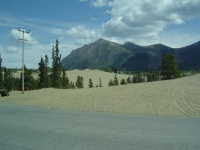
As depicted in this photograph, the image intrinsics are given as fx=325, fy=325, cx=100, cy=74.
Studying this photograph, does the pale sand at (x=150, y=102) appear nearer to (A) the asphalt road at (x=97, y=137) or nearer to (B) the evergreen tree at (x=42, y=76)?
(A) the asphalt road at (x=97, y=137)

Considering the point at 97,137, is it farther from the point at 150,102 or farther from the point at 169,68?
the point at 169,68

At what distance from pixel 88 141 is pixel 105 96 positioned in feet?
70.0

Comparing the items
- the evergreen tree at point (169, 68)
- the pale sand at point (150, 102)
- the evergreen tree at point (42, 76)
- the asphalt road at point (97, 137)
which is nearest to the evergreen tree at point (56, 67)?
the evergreen tree at point (42, 76)

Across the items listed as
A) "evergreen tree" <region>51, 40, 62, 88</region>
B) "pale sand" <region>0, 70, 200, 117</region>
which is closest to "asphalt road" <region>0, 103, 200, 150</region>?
"pale sand" <region>0, 70, 200, 117</region>

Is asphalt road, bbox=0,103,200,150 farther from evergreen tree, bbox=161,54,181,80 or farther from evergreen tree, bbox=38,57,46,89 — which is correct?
evergreen tree, bbox=38,57,46,89

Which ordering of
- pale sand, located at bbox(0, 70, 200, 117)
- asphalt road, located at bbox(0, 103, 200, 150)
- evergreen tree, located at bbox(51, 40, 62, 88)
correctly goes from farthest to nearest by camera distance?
evergreen tree, located at bbox(51, 40, 62, 88) < pale sand, located at bbox(0, 70, 200, 117) < asphalt road, located at bbox(0, 103, 200, 150)

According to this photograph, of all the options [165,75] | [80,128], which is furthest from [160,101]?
[165,75]

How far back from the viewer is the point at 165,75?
257 feet

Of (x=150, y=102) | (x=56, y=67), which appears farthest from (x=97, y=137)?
(x=56, y=67)

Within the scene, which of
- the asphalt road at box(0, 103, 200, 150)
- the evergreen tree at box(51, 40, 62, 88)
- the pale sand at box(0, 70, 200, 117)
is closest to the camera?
the asphalt road at box(0, 103, 200, 150)

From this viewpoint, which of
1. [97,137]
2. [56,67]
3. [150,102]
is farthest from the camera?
[56,67]

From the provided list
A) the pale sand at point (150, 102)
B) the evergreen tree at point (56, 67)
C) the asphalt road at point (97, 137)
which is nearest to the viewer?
the asphalt road at point (97, 137)

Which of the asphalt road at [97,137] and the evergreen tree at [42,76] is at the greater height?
the evergreen tree at [42,76]

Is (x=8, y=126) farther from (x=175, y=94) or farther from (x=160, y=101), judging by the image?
(x=175, y=94)
